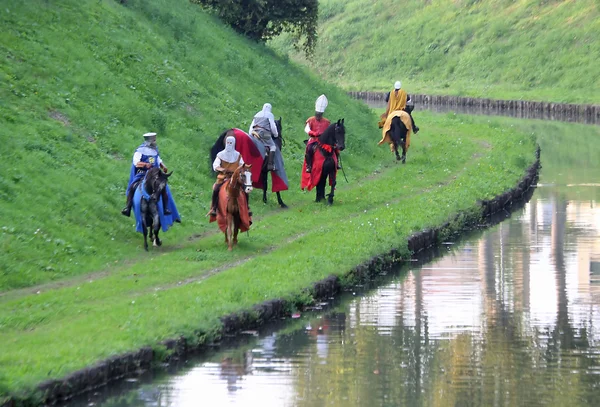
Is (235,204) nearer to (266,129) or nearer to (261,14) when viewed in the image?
(266,129)

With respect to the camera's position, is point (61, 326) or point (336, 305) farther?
point (336, 305)

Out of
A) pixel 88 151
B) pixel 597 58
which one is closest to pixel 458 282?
pixel 88 151

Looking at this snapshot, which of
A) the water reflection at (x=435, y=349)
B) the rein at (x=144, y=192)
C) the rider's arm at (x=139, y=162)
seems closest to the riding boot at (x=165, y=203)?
the rein at (x=144, y=192)

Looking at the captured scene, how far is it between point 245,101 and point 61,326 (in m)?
20.7

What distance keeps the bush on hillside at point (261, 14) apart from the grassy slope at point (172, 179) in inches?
54.3

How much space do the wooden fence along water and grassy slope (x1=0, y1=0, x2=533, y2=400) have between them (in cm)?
2058

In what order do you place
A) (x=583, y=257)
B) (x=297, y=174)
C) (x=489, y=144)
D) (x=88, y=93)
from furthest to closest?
(x=489, y=144) → (x=297, y=174) → (x=88, y=93) → (x=583, y=257)

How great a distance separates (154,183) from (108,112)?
7.27 m

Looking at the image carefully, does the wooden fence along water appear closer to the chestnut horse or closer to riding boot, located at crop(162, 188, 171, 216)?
the chestnut horse

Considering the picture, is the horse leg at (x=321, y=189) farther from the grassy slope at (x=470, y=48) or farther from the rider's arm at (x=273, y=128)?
the grassy slope at (x=470, y=48)

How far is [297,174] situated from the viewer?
96.4 feet

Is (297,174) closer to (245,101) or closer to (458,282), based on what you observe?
(245,101)

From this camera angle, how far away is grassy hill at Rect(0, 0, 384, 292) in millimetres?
19562

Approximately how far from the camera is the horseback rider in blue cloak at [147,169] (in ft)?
65.7
